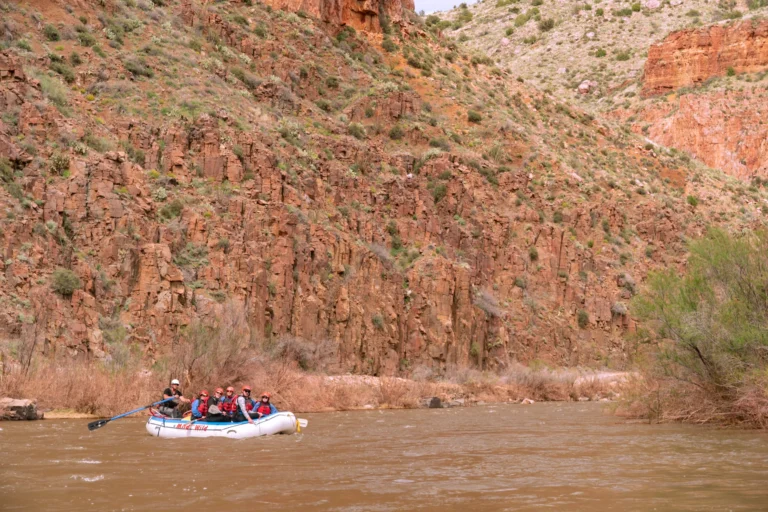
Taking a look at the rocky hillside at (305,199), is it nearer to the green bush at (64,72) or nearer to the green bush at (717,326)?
the green bush at (64,72)

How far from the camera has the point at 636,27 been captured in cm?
10506

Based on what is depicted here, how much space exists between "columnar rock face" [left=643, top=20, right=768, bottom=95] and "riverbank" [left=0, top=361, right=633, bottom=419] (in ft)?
174

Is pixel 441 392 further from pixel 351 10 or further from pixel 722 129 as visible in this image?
pixel 722 129

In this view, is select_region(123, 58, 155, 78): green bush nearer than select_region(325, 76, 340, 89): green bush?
Yes

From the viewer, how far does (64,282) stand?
91.2ft

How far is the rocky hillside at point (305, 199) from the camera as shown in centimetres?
3019

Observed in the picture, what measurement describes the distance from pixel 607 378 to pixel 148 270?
21.2 metres

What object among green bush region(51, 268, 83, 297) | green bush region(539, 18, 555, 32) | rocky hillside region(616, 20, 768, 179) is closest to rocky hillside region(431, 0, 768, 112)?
green bush region(539, 18, 555, 32)

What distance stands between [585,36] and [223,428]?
94.1 metres

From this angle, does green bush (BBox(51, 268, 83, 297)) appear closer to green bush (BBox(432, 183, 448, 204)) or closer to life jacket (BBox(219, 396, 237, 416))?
life jacket (BBox(219, 396, 237, 416))

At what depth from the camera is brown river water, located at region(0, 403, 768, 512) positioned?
452 inches

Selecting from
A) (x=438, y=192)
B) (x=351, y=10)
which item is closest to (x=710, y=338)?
(x=438, y=192)

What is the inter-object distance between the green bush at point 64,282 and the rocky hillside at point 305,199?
0.07 meters

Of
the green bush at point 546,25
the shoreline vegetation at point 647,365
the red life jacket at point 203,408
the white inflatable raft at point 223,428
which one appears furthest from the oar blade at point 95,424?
the green bush at point 546,25
